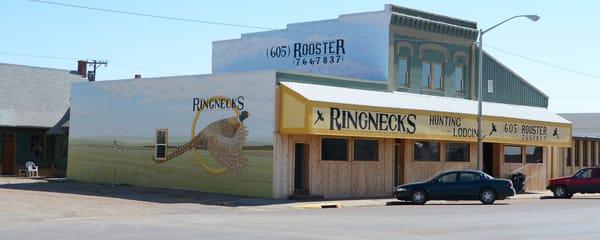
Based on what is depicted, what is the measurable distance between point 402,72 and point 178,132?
34.3ft

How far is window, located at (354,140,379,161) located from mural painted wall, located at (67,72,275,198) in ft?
15.2

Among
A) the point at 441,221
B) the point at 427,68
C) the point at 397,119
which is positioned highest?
the point at 427,68

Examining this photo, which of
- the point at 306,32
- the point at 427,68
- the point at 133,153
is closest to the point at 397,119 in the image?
the point at 427,68

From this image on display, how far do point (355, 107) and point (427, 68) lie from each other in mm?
8858

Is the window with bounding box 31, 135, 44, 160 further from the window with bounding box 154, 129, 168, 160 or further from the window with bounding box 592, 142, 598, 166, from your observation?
the window with bounding box 592, 142, 598, 166

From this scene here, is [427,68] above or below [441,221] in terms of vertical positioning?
above

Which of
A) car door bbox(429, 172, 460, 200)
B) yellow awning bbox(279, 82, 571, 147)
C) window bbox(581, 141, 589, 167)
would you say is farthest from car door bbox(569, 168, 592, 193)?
window bbox(581, 141, 589, 167)

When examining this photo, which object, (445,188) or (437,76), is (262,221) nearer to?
(445,188)

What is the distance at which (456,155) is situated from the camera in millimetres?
39688

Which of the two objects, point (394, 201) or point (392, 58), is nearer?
point (394, 201)

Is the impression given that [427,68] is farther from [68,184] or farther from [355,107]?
[68,184]

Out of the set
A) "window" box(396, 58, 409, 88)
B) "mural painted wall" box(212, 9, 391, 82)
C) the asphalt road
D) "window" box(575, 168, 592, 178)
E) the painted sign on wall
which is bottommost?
the asphalt road

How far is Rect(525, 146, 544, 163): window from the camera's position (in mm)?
44438

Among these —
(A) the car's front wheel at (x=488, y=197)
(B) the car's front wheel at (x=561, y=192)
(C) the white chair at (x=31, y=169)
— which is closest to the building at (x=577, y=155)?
(B) the car's front wheel at (x=561, y=192)
